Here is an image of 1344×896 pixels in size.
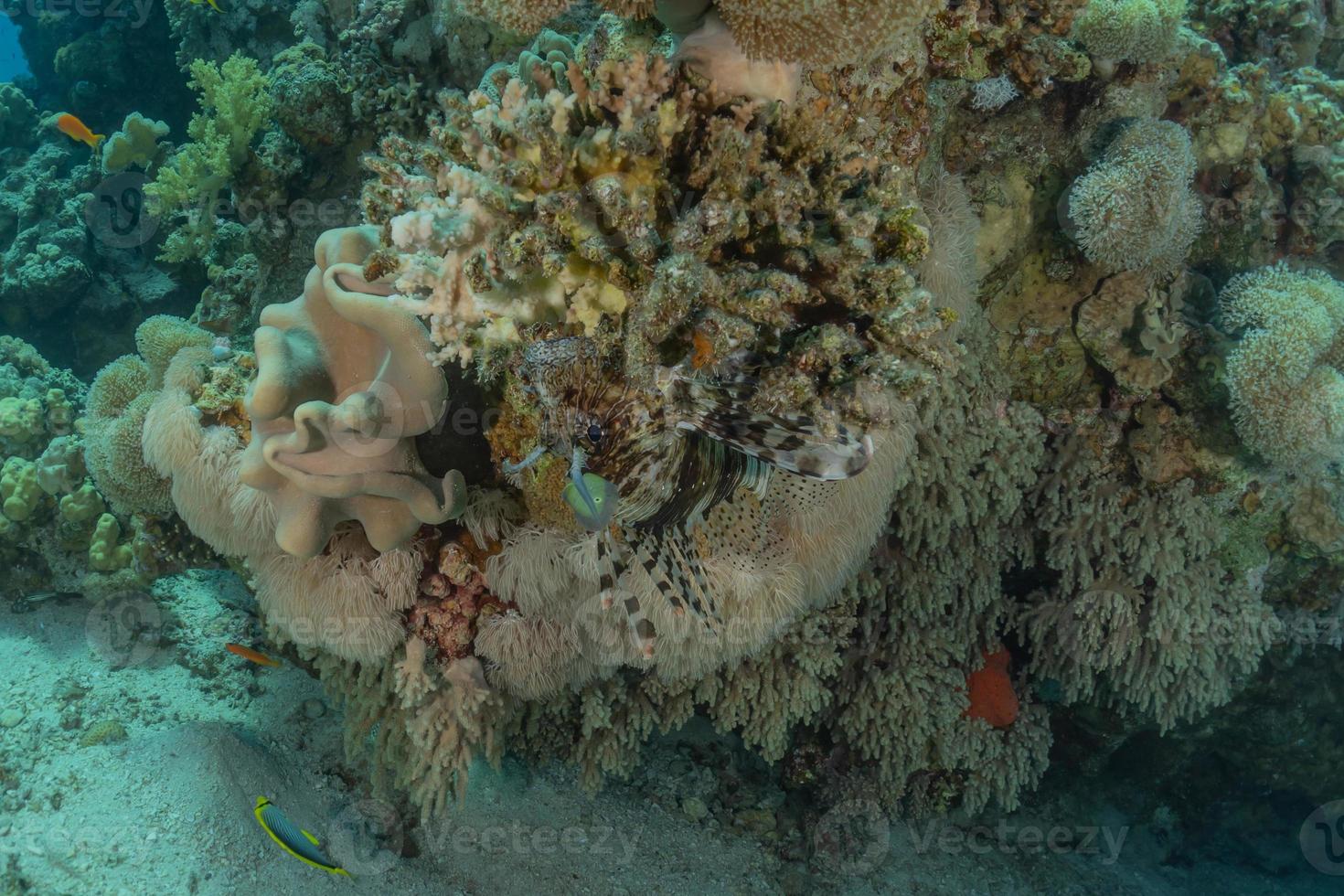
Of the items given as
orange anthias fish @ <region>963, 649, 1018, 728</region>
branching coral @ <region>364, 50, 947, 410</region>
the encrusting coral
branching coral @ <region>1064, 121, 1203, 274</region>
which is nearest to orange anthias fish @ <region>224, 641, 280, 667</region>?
branching coral @ <region>364, 50, 947, 410</region>

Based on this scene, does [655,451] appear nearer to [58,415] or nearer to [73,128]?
[58,415]

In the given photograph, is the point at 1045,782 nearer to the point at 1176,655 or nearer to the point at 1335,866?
the point at 1176,655

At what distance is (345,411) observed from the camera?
2432mm

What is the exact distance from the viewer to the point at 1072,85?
3.55m

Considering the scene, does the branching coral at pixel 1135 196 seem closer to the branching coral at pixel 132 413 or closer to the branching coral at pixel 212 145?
the branching coral at pixel 132 413

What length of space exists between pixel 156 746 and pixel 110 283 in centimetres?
782

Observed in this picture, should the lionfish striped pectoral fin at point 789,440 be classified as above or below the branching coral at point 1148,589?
above

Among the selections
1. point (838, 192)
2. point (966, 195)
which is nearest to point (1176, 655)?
point (966, 195)

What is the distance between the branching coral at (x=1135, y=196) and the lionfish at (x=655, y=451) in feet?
6.27

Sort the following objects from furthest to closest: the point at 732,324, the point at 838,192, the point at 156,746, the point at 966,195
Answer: the point at 156,746 → the point at 966,195 → the point at 838,192 → the point at 732,324

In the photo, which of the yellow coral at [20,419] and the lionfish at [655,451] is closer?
the lionfish at [655,451]

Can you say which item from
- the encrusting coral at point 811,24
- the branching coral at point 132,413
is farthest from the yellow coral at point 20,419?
the encrusting coral at point 811,24

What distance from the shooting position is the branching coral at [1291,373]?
3.33 metres

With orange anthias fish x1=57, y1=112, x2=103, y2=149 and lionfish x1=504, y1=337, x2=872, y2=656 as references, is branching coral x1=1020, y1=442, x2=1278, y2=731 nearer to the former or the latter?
lionfish x1=504, y1=337, x2=872, y2=656
